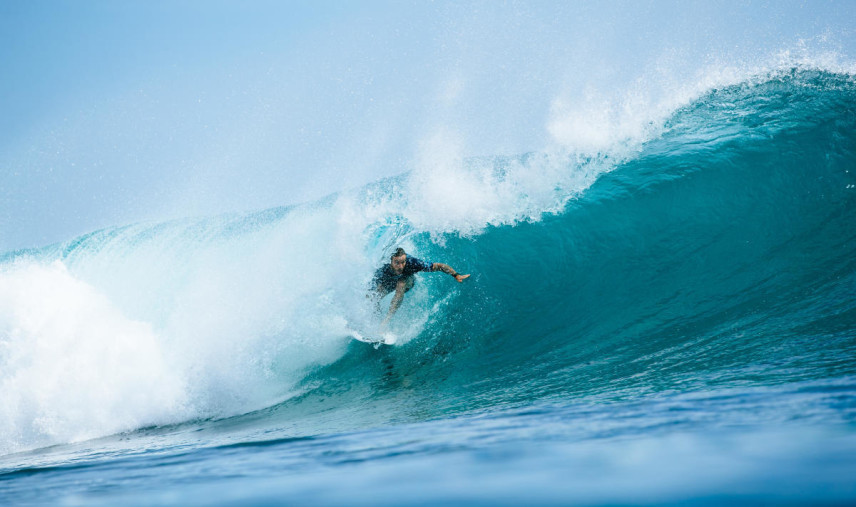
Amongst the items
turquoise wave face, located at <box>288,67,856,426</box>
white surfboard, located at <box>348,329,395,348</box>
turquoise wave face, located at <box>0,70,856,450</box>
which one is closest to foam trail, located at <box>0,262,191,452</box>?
turquoise wave face, located at <box>0,70,856,450</box>

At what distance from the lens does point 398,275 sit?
8195mm

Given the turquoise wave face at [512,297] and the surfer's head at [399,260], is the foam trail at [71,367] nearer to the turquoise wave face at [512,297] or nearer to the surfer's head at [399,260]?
the turquoise wave face at [512,297]

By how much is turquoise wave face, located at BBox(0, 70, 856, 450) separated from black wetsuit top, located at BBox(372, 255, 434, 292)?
21.8 inches

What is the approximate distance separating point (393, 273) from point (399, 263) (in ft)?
0.77

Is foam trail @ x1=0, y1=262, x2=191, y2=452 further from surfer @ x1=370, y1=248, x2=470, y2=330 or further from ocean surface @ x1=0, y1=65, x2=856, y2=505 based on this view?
surfer @ x1=370, y1=248, x2=470, y2=330

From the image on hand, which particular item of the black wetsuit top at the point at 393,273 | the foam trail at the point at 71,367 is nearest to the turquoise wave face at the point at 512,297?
the foam trail at the point at 71,367

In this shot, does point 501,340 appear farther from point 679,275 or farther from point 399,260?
point 679,275

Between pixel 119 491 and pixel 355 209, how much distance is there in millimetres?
9626

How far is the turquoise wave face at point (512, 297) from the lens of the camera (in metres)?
5.57

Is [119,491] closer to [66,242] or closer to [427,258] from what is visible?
[427,258]

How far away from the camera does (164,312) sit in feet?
34.0

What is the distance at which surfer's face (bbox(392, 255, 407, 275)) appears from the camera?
8.06 metres

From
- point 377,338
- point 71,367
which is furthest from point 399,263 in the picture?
point 71,367

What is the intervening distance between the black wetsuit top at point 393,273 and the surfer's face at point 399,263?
40 millimetres
